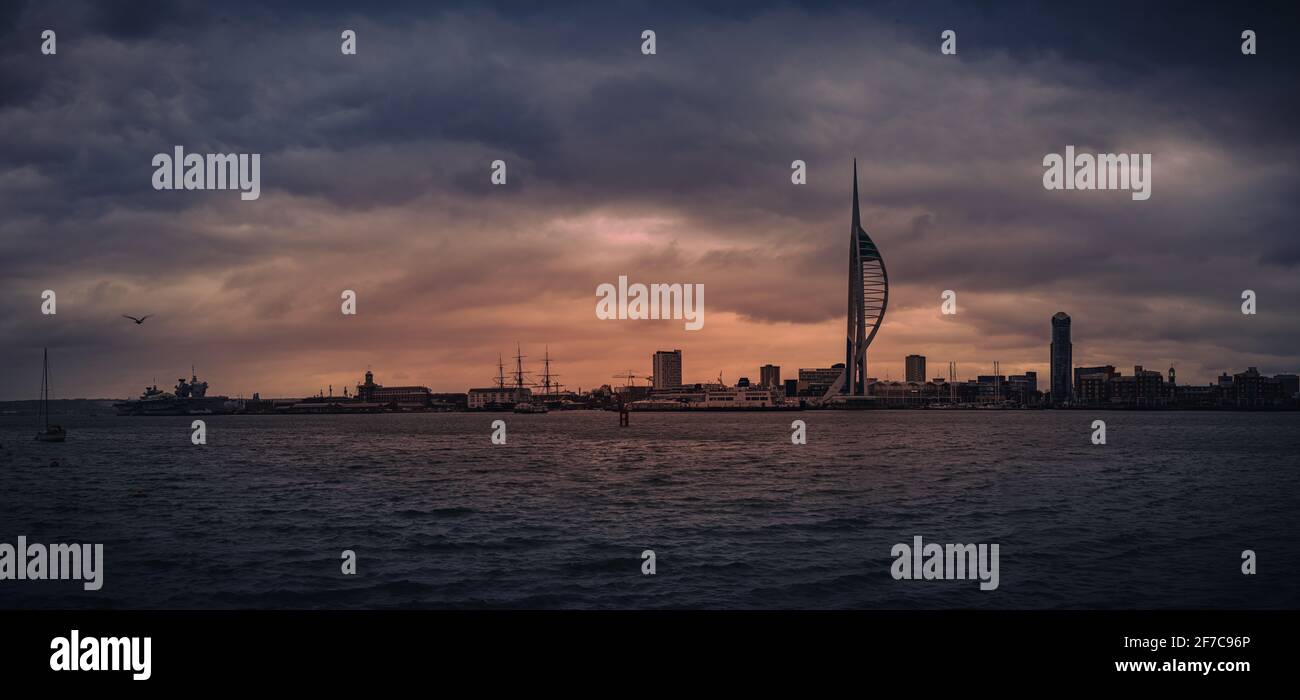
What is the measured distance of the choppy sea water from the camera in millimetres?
18766

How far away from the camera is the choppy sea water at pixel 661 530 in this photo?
18.8 meters

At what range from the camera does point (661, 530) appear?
27.7 meters
